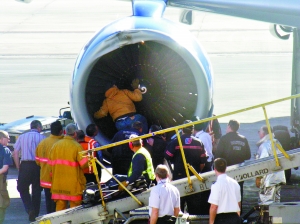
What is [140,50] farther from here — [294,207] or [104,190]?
[294,207]

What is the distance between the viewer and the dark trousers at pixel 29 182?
1130 centimetres

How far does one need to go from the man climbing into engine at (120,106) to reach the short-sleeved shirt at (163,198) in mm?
3036

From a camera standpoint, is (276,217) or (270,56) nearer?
(276,217)

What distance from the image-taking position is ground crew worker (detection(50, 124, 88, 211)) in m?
10.0

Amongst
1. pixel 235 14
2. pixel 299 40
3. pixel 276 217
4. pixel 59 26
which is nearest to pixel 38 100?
pixel 299 40

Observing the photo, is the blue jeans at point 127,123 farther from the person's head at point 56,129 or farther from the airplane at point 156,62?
the person's head at point 56,129

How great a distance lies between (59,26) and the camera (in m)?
43.4

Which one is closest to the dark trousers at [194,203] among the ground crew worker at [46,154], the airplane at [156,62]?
the airplane at [156,62]

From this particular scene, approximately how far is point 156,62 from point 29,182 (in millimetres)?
2741

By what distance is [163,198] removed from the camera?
8.20 m

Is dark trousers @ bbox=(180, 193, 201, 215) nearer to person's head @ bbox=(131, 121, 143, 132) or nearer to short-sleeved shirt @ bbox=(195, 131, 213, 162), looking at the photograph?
short-sleeved shirt @ bbox=(195, 131, 213, 162)

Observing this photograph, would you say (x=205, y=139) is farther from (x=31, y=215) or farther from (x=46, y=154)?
(x=31, y=215)

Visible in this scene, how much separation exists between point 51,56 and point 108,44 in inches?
986

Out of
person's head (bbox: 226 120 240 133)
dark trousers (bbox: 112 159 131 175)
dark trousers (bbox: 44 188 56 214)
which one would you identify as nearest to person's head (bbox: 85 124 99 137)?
dark trousers (bbox: 112 159 131 175)
